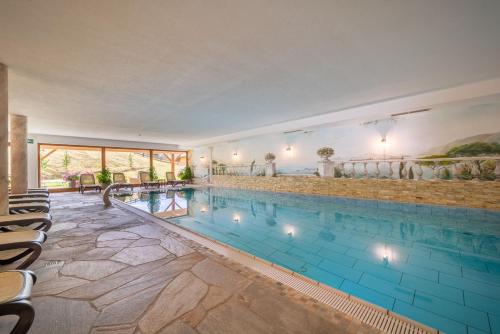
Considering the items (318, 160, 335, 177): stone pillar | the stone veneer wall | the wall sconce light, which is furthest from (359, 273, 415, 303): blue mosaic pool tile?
(318, 160, 335, 177): stone pillar

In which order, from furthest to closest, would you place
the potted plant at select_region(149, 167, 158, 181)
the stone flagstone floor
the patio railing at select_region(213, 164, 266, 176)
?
the potted plant at select_region(149, 167, 158, 181)
the patio railing at select_region(213, 164, 266, 176)
the stone flagstone floor

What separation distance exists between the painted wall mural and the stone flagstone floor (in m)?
6.57

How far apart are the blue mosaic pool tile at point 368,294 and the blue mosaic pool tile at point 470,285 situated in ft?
2.75

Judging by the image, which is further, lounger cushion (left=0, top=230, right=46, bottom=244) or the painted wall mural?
the painted wall mural

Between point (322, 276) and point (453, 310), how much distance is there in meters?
1.15

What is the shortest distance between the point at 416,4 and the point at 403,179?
5.32 m

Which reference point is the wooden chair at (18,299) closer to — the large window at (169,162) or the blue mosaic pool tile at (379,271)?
the blue mosaic pool tile at (379,271)

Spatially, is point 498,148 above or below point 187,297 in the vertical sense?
above

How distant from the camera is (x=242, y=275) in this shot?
209 cm

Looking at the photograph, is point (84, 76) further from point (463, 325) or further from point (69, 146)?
point (69, 146)

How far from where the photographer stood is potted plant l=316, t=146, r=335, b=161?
785 cm

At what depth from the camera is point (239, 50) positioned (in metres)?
3.02

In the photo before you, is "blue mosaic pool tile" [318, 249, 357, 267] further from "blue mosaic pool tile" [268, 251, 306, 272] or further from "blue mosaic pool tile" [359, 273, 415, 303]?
"blue mosaic pool tile" [268, 251, 306, 272]

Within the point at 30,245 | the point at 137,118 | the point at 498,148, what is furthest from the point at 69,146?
the point at 498,148
